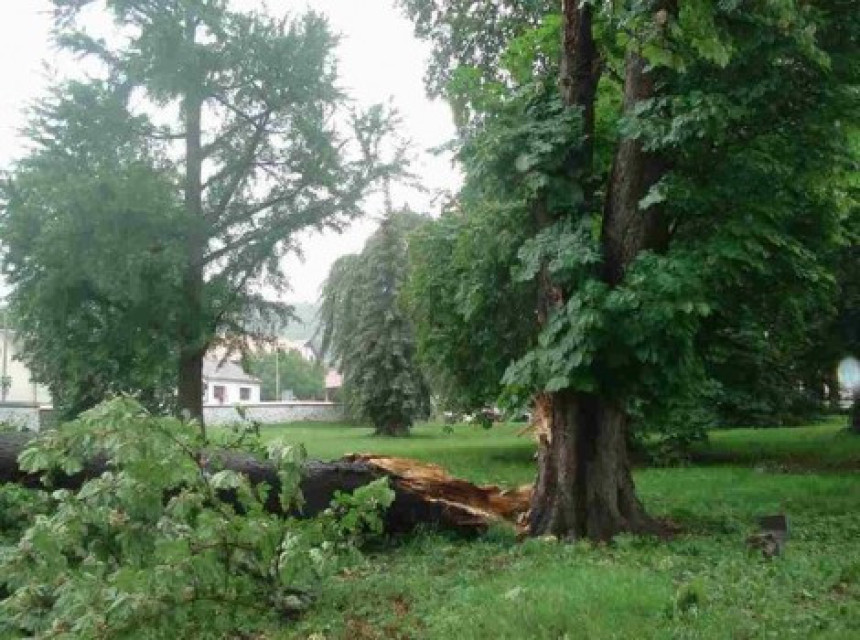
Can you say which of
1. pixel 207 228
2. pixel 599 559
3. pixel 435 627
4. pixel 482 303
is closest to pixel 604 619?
pixel 435 627

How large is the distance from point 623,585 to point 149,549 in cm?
283

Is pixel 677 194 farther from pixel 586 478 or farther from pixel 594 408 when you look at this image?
pixel 586 478

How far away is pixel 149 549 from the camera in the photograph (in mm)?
4652

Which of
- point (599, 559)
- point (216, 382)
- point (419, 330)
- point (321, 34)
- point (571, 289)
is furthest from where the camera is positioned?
point (216, 382)

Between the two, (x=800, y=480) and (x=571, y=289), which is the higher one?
(x=571, y=289)

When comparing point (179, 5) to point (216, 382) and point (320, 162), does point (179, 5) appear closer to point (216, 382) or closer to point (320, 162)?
point (320, 162)

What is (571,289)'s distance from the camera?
7641 mm

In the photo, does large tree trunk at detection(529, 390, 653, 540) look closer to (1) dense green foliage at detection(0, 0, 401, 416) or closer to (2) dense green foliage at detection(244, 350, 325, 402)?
(1) dense green foliage at detection(0, 0, 401, 416)

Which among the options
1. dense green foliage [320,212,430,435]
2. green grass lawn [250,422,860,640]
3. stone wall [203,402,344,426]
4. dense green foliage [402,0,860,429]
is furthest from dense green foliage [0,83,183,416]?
stone wall [203,402,344,426]

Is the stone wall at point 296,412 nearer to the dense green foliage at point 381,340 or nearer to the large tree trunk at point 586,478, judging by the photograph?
the dense green foliage at point 381,340

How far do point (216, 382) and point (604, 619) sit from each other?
69.1 meters

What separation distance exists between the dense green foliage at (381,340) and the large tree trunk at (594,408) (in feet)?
69.1

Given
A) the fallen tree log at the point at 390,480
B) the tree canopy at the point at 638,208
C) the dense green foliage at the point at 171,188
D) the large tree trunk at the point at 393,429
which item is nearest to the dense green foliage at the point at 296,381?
the large tree trunk at the point at 393,429

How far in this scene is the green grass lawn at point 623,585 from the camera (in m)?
4.56
